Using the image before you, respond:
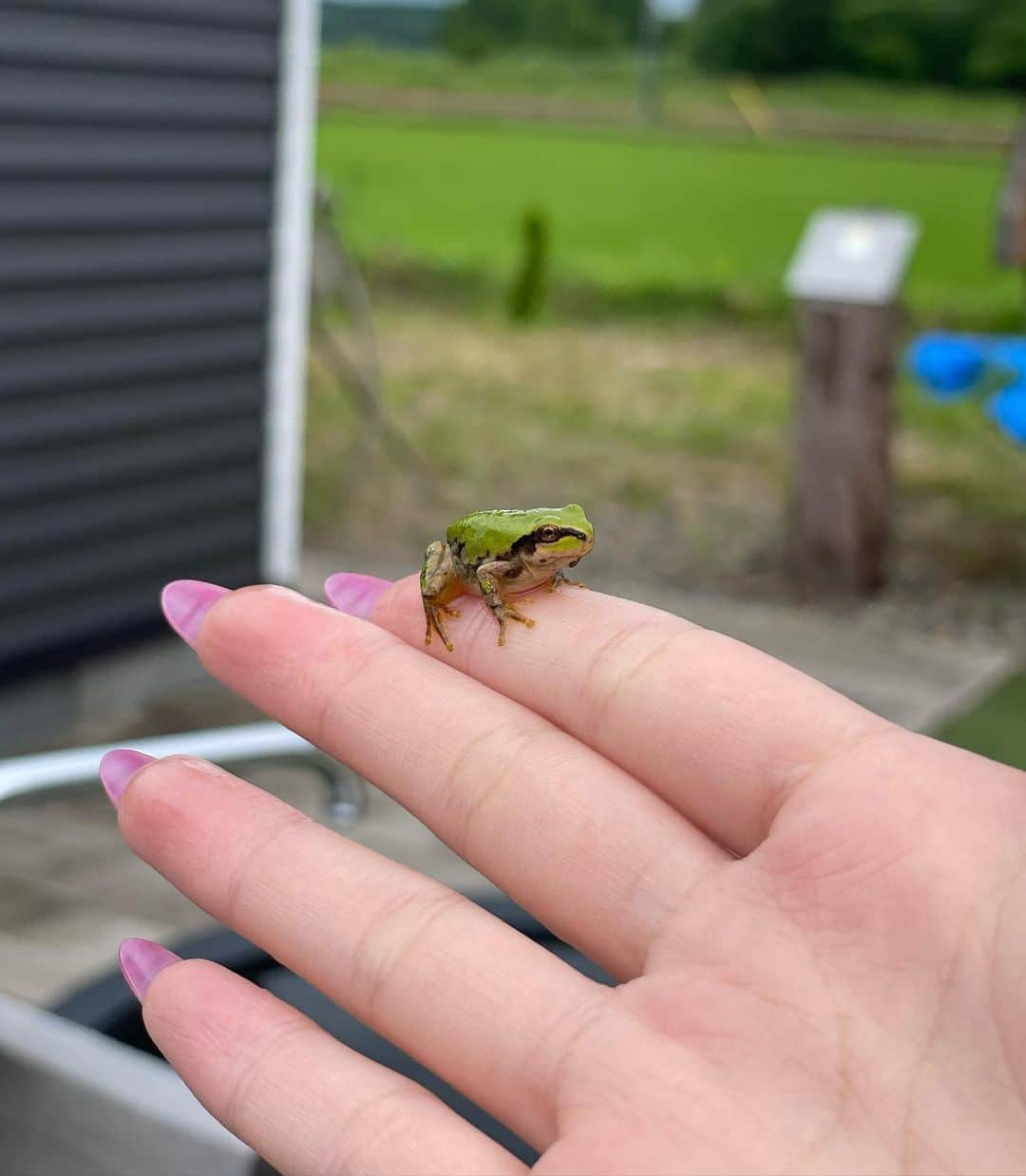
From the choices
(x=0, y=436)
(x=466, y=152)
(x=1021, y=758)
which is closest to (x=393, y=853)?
(x=0, y=436)

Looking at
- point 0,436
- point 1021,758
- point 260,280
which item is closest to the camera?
point 0,436

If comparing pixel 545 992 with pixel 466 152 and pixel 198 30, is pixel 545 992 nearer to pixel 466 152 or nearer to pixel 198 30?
pixel 198 30

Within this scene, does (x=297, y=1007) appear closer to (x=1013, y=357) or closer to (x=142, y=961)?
(x=142, y=961)

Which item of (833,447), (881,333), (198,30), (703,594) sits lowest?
(703,594)

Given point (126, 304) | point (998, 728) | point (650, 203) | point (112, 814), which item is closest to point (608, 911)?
point (112, 814)

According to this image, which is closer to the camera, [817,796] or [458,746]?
[817,796]

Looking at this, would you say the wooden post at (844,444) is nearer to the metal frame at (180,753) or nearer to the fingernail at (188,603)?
the metal frame at (180,753)
